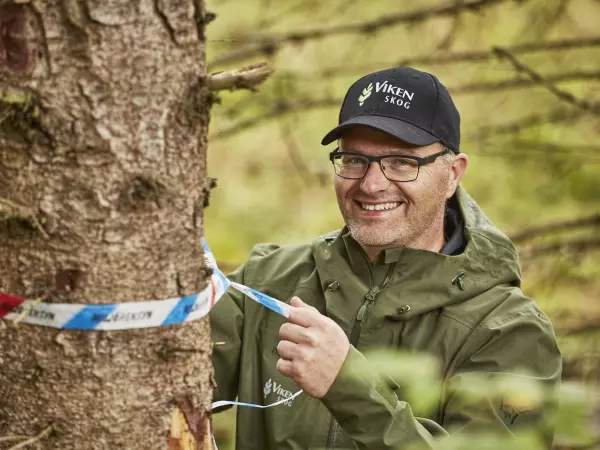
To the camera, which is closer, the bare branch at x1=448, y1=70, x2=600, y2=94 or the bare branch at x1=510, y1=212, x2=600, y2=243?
the bare branch at x1=448, y1=70, x2=600, y2=94

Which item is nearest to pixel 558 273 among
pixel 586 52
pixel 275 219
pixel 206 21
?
pixel 586 52

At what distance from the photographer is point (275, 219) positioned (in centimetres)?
1086

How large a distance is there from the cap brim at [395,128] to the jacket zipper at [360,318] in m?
0.50

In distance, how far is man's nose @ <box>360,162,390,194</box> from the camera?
9.80ft

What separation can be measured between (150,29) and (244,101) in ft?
10.5

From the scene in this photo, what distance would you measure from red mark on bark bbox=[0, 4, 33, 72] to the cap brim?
1515 millimetres

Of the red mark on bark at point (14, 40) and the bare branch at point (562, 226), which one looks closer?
the red mark on bark at point (14, 40)

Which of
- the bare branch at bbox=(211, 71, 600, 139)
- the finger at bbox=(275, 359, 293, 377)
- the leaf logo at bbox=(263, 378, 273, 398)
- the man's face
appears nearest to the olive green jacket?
the leaf logo at bbox=(263, 378, 273, 398)

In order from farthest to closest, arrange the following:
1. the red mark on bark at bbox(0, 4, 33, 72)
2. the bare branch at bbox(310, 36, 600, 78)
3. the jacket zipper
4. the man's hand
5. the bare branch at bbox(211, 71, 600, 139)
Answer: the bare branch at bbox(211, 71, 600, 139) → the bare branch at bbox(310, 36, 600, 78) → the jacket zipper → the man's hand → the red mark on bark at bbox(0, 4, 33, 72)

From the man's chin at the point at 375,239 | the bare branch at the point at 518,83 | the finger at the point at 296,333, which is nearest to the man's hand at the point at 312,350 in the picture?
the finger at the point at 296,333

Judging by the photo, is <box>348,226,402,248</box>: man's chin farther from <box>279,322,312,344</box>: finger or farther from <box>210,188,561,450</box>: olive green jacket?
<box>279,322,312,344</box>: finger

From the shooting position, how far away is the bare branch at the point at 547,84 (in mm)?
3997

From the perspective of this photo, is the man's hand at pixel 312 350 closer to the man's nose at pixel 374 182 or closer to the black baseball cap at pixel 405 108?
the man's nose at pixel 374 182

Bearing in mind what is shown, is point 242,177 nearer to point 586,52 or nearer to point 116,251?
point 586,52
